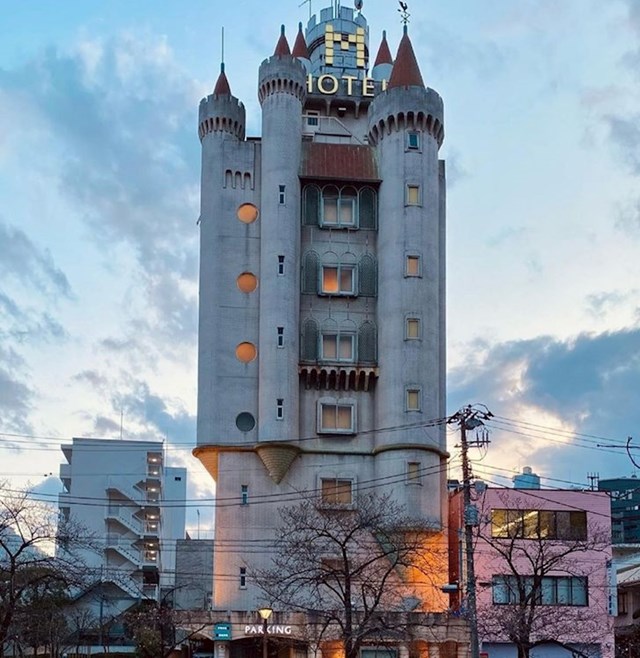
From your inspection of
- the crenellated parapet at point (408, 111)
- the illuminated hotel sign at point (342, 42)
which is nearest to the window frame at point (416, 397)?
the crenellated parapet at point (408, 111)

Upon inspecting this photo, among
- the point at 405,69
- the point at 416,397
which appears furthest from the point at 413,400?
the point at 405,69

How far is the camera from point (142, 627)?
289 feet

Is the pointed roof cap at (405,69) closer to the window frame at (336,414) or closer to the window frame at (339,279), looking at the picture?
the window frame at (339,279)

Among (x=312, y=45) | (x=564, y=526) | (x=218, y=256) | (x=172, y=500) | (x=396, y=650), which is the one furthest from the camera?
(x=172, y=500)

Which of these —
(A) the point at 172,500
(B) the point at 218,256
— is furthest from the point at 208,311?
(A) the point at 172,500

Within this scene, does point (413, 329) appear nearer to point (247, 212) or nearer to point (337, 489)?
point (337, 489)

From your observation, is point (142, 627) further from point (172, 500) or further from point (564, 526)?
point (172, 500)

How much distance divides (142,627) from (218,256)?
29.8 metres

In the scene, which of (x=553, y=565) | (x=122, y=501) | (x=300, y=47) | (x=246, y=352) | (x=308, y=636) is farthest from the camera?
(x=122, y=501)

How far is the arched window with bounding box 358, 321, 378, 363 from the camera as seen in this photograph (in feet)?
273

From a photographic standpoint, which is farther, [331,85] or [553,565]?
[331,85]

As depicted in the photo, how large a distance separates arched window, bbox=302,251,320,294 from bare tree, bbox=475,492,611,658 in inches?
834

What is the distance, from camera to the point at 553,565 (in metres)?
74.2

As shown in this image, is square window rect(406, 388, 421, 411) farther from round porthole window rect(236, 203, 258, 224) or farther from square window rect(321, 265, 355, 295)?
round porthole window rect(236, 203, 258, 224)
